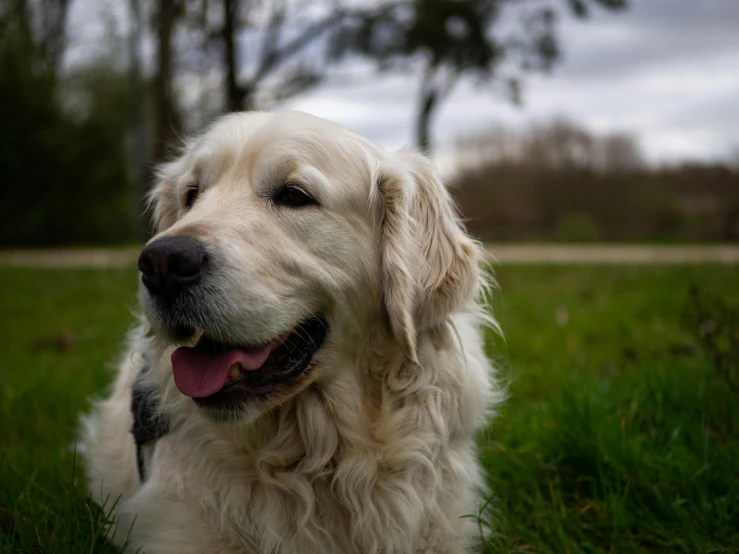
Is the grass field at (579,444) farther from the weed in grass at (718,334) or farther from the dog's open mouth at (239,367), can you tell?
the dog's open mouth at (239,367)

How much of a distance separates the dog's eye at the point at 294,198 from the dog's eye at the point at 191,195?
1.50 ft

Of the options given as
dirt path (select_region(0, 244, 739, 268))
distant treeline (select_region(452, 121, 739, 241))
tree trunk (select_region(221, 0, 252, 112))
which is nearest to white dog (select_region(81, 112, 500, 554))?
tree trunk (select_region(221, 0, 252, 112))

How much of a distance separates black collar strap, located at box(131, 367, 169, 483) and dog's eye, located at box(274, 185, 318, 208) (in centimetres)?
Answer: 93

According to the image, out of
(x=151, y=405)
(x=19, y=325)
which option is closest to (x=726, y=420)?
(x=151, y=405)

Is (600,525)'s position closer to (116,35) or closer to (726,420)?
(726,420)

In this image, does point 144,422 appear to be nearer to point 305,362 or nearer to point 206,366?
point 206,366

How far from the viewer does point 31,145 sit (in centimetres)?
1720

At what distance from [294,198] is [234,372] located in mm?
686

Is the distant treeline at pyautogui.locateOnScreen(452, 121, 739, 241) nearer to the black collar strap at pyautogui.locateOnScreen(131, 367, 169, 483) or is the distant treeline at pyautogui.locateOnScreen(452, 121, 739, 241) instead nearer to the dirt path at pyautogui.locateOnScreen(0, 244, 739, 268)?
the dirt path at pyautogui.locateOnScreen(0, 244, 739, 268)

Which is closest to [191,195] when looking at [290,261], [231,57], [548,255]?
[290,261]

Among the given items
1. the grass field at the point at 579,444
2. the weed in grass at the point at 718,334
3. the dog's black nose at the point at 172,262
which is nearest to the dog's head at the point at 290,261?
the dog's black nose at the point at 172,262

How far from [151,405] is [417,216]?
131 cm

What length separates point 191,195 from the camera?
108 inches

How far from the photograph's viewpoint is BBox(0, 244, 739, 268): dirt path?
12.0 meters
